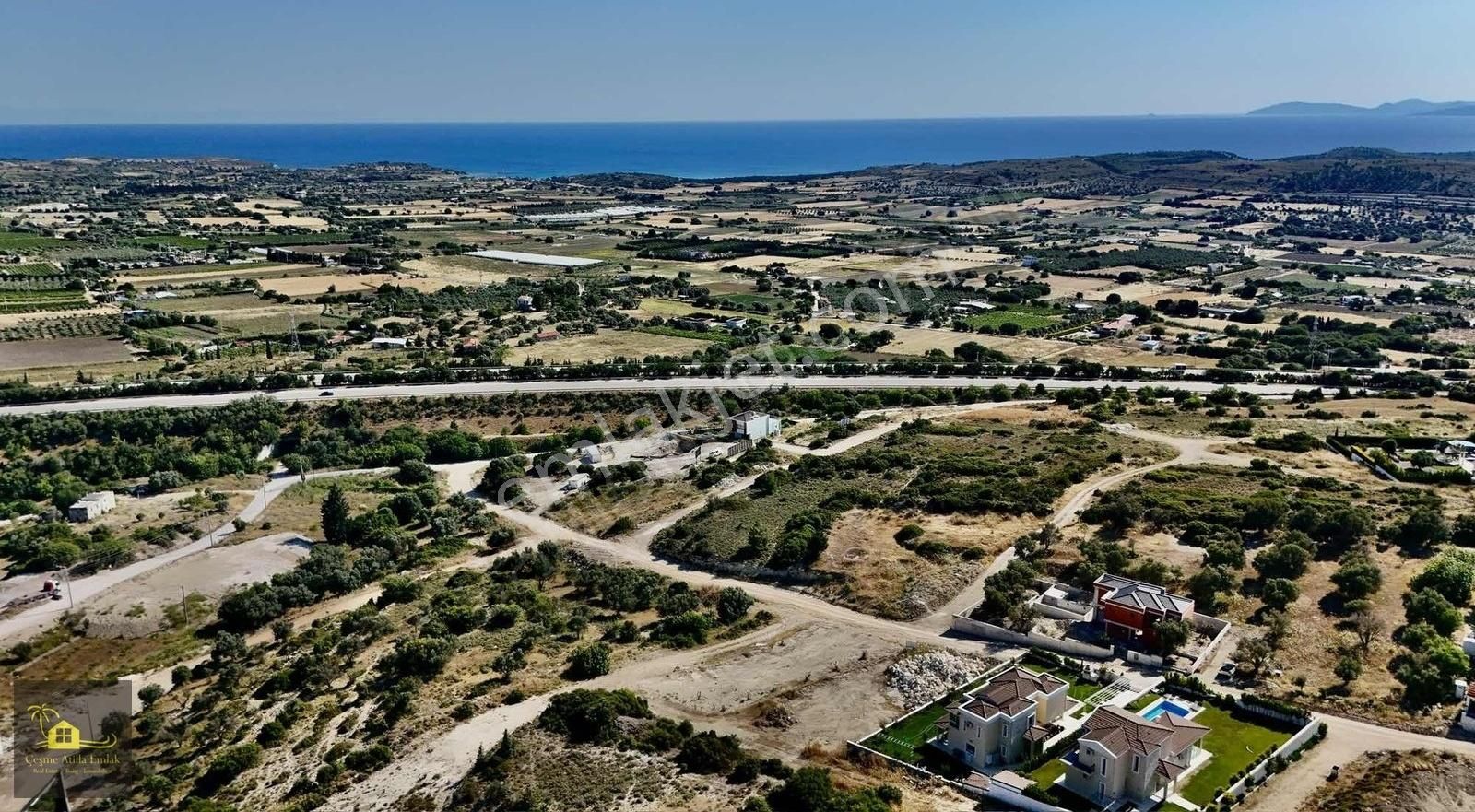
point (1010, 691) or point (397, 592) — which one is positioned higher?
point (1010, 691)

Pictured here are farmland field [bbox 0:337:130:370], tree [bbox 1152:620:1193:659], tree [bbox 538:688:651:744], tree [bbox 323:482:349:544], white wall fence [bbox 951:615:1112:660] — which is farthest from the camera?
farmland field [bbox 0:337:130:370]

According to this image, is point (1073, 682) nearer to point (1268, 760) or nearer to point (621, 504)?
point (1268, 760)

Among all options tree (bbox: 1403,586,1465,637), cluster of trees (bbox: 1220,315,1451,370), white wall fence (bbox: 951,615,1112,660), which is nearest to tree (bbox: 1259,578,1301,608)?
tree (bbox: 1403,586,1465,637)

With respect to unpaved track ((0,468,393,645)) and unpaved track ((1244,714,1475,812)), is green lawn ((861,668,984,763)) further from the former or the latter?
unpaved track ((0,468,393,645))

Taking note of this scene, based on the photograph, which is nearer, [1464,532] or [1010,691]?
[1010,691]

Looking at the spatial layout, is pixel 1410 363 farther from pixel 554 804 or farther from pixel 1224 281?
pixel 554 804

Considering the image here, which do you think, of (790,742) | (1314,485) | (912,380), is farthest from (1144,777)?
(912,380)

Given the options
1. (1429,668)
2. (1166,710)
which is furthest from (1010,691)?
(1429,668)
